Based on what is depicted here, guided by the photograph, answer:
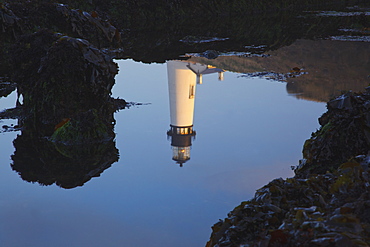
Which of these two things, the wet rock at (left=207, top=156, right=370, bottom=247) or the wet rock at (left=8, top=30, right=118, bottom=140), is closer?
the wet rock at (left=207, top=156, right=370, bottom=247)

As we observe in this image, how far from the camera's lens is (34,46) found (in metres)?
10.1

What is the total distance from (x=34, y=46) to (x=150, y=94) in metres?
3.27

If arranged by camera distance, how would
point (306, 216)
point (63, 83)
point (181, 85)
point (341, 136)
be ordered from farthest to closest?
1. point (181, 85)
2. point (63, 83)
3. point (341, 136)
4. point (306, 216)

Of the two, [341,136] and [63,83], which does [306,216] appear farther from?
[63,83]

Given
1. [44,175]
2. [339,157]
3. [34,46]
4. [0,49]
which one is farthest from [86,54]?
[0,49]

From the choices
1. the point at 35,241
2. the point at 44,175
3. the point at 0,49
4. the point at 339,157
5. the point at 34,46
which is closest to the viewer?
the point at 35,241

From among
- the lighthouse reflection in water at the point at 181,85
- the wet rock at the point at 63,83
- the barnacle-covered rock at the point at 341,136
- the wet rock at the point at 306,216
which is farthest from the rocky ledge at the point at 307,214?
the lighthouse reflection in water at the point at 181,85

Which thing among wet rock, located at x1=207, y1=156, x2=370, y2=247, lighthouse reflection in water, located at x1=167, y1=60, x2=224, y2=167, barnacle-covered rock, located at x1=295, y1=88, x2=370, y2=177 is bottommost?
wet rock, located at x1=207, y1=156, x2=370, y2=247

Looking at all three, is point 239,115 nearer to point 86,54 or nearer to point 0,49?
point 86,54

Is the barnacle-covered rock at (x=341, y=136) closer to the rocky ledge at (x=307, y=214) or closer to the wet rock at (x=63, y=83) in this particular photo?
the rocky ledge at (x=307, y=214)

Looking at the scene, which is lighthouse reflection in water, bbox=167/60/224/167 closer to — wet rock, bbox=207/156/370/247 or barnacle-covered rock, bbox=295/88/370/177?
barnacle-covered rock, bbox=295/88/370/177

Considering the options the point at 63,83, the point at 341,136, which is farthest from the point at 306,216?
the point at 63,83

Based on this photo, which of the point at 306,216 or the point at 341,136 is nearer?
the point at 306,216

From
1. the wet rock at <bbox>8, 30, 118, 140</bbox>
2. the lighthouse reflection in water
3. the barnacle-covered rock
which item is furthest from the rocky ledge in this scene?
the lighthouse reflection in water
